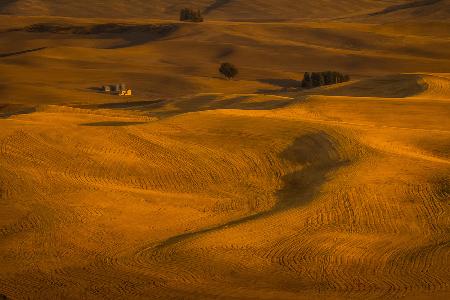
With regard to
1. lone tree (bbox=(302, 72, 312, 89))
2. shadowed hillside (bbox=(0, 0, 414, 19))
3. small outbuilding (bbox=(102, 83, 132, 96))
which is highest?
shadowed hillside (bbox=(0, 0, 414, 19))

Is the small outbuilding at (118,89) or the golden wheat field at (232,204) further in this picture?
the small outbuilding at (118,89)

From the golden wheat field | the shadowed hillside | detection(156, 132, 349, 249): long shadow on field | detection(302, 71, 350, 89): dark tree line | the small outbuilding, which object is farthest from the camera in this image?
the shadowed hillside

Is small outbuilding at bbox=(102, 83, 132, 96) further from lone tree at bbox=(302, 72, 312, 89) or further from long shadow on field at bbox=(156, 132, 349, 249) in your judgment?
long shadow on field at bbox=(156, 132, 349, 249)

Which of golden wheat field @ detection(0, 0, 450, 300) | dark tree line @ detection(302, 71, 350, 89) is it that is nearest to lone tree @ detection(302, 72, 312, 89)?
dark tree line @ detection(302, 71, 350, 89)

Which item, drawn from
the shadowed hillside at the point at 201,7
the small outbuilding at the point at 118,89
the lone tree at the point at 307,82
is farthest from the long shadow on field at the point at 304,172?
the shadowed hillside at the point at 201,7

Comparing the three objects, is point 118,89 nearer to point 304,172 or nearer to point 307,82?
point 307,82

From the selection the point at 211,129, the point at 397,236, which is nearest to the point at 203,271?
the point at 397,236

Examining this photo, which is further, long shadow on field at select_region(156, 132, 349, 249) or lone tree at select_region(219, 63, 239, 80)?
lone tree at select_region(219, 63, 239, 80)

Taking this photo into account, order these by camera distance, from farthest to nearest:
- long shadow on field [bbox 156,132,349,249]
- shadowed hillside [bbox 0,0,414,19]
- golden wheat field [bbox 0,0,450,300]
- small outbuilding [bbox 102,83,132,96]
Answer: shadowed hillside [bbox 0,0,414,19] < small outbuilding [bbox 102,83,132,96] < long shadow on field [bbox 156,132,349,249] < golden wheat field [bbox 0,0,450,300]

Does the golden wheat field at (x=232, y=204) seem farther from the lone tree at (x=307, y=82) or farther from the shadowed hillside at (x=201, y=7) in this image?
the shadowed hillside at (x=201, y=7)
